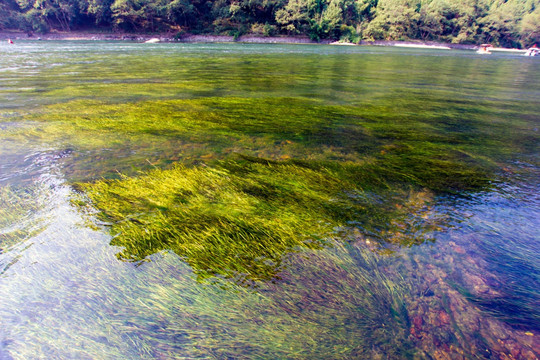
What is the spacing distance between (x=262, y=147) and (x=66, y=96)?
552cm

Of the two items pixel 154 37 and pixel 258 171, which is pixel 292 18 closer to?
pixel 154 37

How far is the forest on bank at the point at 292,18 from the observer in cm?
4556

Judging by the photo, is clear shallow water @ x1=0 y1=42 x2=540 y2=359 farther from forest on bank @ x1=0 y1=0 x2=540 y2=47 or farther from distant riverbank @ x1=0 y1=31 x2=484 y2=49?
forest on bank @ x1=0 y1=0 x2=540 y2=47

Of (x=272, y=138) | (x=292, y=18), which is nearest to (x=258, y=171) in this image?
(x=272, y=138)

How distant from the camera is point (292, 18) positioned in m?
46.6

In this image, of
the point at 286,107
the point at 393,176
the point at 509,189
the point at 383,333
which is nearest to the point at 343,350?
the point at 383,333

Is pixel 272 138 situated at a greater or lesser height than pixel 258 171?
greater

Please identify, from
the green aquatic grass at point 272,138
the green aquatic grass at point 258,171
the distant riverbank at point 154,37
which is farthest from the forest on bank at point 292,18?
the green aquatic grass at point 258,171

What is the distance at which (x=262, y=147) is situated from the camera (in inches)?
153

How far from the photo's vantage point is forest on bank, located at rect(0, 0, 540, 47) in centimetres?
4556

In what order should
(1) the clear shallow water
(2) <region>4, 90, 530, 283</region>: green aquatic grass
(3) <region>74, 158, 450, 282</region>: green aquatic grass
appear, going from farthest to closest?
(2) <region>4, 90, 530, 283</region>: green aquatic grass
(3) <region>74, 158, 450, 282</region>: green aquatic grass
(1) the clear shallow water

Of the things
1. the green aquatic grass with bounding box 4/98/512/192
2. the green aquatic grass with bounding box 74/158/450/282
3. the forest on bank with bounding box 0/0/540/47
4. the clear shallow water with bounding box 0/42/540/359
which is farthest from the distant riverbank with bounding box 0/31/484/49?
the green aquatic grass with bounding box 74/158/450/282

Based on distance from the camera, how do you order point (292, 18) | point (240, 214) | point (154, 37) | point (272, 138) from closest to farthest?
point (240, 214)
point (272, 138)
point (154, 37)
point (292, 18)

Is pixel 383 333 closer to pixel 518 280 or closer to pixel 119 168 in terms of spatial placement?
pixel 518 280
